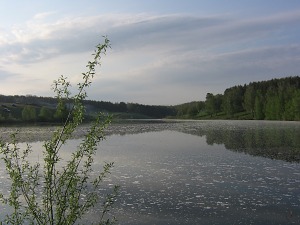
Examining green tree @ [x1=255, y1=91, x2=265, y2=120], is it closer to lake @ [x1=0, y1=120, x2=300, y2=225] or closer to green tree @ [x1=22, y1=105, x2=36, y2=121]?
green tree @ [x1=22, y1=105, x2=36, y2=121]

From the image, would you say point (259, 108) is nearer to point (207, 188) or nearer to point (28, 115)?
point (28, 115)

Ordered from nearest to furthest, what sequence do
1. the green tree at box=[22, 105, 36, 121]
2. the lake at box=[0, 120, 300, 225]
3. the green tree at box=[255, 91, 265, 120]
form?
1. the lake at box=[0, 120, 300, 225]
2. the green tree at box=[22, 105, 36, 121]
3. the green tree at box=[255, 91, 265, 120]

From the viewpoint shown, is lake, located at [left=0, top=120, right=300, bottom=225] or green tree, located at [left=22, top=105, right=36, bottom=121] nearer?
lake, located at [left=0, top=120, right=300, bottom=225]

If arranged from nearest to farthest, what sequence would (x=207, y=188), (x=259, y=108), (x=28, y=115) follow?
1. (x=207, y=188)
2. (x=28, y=115)
3. (x=259, y=108)

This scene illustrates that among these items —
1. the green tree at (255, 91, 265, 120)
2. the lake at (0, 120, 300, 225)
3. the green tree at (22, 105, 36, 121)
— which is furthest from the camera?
the green tree at (255, 91, 265, 120)

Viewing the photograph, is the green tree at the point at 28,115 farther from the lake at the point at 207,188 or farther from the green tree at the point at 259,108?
the lake at the point at 207,188

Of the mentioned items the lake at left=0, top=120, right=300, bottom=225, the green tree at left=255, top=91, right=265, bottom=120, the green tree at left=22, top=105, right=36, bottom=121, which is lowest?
the lake at left=0, top=120, right=300, bottom=225

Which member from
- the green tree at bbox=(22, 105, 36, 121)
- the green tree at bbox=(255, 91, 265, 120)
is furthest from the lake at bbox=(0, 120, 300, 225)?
the green tree at bbox=(22, 105, 36, 121)

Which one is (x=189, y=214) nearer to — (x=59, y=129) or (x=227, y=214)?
(x=227, y=214)

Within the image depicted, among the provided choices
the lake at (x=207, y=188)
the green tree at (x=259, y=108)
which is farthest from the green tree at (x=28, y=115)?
the lake at (x=207, y=188)

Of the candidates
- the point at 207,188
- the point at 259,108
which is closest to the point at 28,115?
the point at 259,108

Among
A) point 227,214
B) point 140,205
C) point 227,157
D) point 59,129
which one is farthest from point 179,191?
point 227,157

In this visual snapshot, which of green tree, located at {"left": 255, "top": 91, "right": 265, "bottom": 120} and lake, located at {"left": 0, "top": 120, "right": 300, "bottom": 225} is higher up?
green tree, located at {"left": 255, "top": 91, "right": 265, "bottom": 120}

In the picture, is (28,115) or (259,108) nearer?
(28,115)
